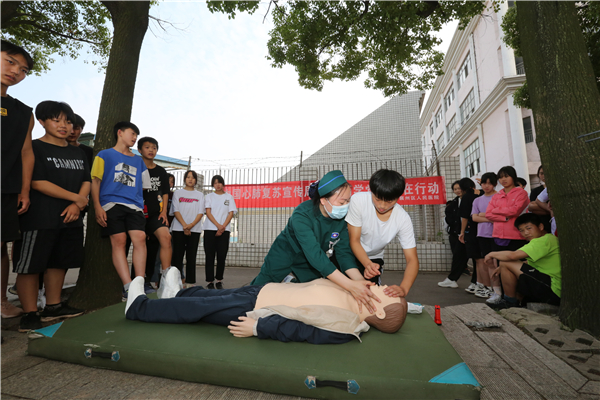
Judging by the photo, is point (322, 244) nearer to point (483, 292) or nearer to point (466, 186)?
point (483, 292)

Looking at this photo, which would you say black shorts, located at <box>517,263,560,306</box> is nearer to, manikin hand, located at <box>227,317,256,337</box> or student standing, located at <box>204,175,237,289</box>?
manikin hand, located at <box>227,317,256,337</box>

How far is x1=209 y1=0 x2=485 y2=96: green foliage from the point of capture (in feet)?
16.1

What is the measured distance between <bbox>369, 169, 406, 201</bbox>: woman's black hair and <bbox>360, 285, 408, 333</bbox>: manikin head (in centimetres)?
70

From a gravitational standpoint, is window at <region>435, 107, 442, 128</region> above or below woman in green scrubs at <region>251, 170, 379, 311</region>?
above

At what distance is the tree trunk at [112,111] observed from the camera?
2799mm

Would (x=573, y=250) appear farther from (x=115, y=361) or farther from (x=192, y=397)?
(x=115, y=361)

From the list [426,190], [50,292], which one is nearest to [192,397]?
[50,292]

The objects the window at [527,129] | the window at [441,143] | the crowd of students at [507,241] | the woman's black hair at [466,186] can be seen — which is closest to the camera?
the crowd of students at [507,241]

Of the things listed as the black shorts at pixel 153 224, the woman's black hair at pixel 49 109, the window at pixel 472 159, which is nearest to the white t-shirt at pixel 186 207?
the black shorts at pixel 153 224

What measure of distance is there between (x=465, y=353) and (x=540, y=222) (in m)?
1.97

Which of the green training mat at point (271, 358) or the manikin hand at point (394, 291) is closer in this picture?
the green training mat at point (271, 358)

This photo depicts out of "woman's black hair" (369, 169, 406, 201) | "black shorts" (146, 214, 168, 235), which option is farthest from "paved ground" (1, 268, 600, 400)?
"black shorts" (146, 214, 168, 235)

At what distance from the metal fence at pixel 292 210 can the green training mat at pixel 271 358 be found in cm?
475

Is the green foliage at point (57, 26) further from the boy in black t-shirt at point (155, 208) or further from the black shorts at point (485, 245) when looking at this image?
the black shorts at point (485, 245)
